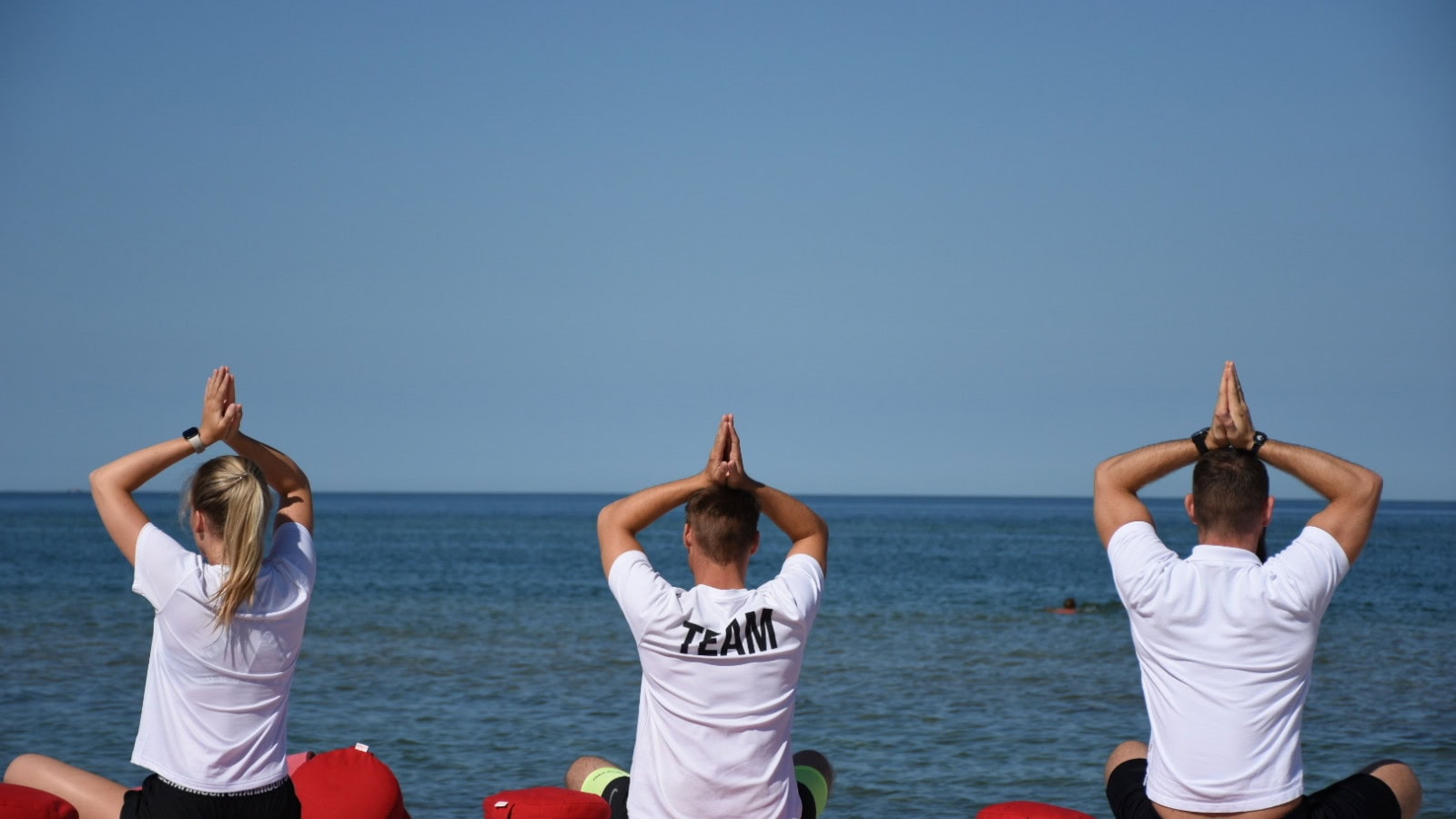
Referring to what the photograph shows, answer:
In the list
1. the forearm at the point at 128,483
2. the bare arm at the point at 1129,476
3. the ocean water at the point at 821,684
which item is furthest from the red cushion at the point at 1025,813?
the ocean water at the point at 821,684

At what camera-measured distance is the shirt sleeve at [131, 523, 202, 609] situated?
151 inches

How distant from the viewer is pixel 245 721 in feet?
13.0

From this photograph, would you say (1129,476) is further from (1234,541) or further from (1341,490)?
(1341,490)

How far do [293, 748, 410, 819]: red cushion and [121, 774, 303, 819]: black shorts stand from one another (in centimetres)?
78

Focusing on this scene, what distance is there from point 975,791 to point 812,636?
508 inches

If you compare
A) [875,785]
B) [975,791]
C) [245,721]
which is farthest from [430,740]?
[245,721]

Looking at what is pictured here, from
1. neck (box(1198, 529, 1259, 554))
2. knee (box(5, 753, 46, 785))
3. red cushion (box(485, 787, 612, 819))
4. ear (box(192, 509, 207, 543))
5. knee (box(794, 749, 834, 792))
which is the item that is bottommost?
red cushion (box(485, 787, 612, 819))

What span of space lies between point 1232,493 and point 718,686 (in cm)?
173

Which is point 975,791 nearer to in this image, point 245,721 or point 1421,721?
point 1421,721

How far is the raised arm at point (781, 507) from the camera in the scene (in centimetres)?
425

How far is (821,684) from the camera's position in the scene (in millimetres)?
17047

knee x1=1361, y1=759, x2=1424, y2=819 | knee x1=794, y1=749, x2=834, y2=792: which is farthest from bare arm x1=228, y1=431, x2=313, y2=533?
knee x1=1361, y1=759, x2=1424, y2=819

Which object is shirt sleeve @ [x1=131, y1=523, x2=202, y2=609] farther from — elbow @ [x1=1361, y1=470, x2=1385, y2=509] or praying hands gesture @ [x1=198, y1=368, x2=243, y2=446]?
elbow @ [x1=1361, y1=470, x2=1385, y2=509]

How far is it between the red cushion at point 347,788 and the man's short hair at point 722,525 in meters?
1.77
